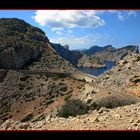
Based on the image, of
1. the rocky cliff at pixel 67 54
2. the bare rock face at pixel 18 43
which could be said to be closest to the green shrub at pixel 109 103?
the bare rock face at pixel 18 43

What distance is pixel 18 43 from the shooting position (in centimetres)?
7719

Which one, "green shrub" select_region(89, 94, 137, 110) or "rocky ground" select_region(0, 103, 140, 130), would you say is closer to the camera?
"rocky ground" select_region(0, 103, 140, 130)

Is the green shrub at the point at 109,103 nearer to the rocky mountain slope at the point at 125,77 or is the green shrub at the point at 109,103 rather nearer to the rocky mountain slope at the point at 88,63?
the rocky mountain slope at the point at 125,77

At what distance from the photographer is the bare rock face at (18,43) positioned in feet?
244

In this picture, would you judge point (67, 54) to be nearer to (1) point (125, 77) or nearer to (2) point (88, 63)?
(2) point (88, 63)

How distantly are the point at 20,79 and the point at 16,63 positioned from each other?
1387 centimetres

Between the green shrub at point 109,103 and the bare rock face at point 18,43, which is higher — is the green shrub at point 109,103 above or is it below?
below

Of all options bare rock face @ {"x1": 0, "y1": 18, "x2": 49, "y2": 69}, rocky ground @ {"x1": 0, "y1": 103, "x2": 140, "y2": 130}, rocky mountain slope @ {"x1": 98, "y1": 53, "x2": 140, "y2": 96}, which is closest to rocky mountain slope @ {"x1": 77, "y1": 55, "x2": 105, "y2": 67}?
bare rock face @ {"x1": 0, "y1": 18, "x2": 49, "y2": 69}

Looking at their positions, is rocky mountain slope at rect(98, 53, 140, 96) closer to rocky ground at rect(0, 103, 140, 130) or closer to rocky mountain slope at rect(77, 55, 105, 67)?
rocky ground at rect(0, 103, 140, 130)

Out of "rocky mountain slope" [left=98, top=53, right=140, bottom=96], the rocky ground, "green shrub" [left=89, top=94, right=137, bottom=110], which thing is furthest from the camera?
"rocky mountain slope" [left=98, top=53, right=140, bottom=96]

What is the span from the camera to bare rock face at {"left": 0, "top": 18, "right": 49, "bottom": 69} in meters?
74.3

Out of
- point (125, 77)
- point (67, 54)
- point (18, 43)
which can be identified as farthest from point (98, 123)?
point (67, 54)
